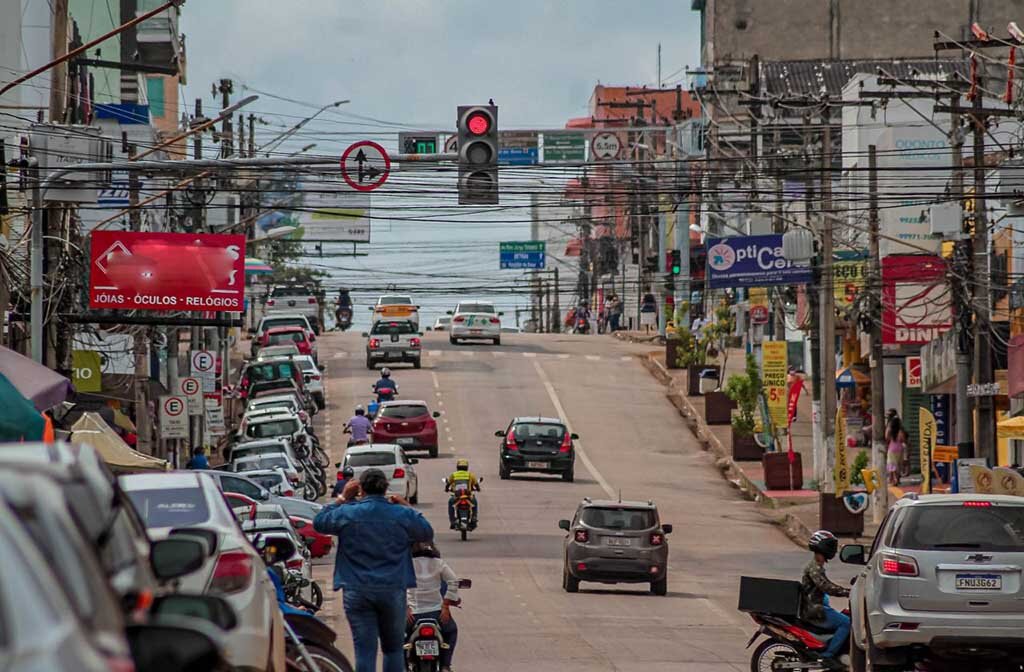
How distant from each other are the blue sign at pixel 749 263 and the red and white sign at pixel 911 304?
3206mm

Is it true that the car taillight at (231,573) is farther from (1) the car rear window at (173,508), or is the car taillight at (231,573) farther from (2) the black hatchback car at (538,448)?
(2) the black hatchback car at (538,448)

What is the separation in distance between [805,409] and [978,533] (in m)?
48.5

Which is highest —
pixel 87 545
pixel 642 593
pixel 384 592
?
pixel 87 545

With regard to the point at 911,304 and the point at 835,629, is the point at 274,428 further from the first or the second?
the point at 835,629

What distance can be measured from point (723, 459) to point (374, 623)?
126 ft

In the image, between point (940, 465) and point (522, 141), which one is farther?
point (522, 141)

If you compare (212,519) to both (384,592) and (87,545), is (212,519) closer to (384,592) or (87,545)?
(384,592)

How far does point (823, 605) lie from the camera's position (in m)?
17.8

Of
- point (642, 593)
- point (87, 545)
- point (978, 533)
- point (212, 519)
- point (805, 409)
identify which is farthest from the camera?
point (805, 409)

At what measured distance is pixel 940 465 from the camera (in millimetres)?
47031

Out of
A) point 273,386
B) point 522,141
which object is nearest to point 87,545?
point 273,386

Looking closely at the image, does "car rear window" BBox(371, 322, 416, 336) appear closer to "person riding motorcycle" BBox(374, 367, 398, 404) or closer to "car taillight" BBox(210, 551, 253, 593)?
"person riding motorcycle" BBox(374, 367, 398, 404)

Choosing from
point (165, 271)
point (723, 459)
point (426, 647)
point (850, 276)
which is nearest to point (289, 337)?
point (723, 459)

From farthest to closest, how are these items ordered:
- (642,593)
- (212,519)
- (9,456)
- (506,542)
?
(506,542)
(642,593)
(212,519)
(9,456)
